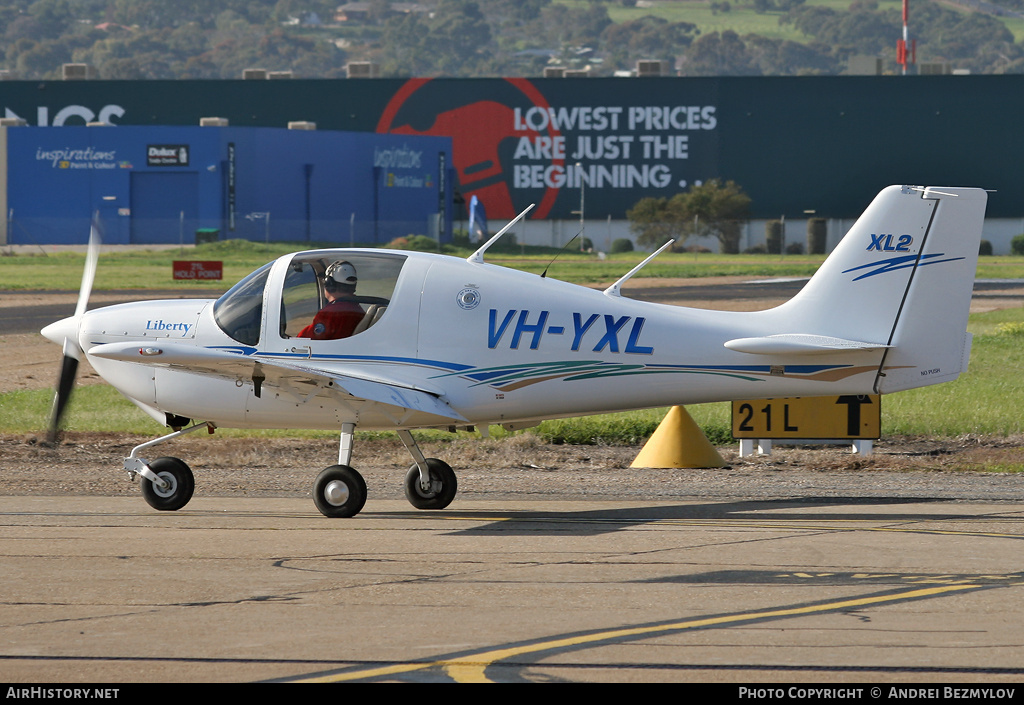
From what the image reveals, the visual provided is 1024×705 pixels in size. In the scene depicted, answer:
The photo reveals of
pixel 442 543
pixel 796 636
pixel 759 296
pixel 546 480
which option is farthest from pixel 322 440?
pixel 759 296

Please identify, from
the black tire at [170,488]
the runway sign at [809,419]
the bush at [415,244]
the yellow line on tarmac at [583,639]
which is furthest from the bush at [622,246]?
the yellow line on tarmac at [583,639]

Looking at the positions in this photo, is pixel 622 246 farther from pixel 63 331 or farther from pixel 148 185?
pixel 63 331

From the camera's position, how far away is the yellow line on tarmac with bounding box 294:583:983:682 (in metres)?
6.29

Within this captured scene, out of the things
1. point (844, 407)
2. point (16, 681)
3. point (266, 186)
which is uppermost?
point (266, 186)

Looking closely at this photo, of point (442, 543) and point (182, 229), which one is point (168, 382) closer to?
point (442, 543)

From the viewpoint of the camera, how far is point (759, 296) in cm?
3578

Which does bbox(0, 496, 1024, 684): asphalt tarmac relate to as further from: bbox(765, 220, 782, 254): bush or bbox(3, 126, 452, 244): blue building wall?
bbox(765, 220, 782, 254): bush

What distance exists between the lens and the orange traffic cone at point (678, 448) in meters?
13.6

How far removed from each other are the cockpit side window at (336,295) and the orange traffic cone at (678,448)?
3.79m

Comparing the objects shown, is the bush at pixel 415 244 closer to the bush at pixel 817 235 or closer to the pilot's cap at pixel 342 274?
the bush at pixel 817 235

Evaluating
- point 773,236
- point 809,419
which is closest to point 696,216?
point 773,236

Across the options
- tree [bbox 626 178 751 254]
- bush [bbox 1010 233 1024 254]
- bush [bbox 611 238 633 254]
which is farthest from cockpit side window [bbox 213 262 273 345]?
bush [bbox 1010 233 1024 254]

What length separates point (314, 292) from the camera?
441 inches

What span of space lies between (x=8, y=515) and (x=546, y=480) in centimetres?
490
